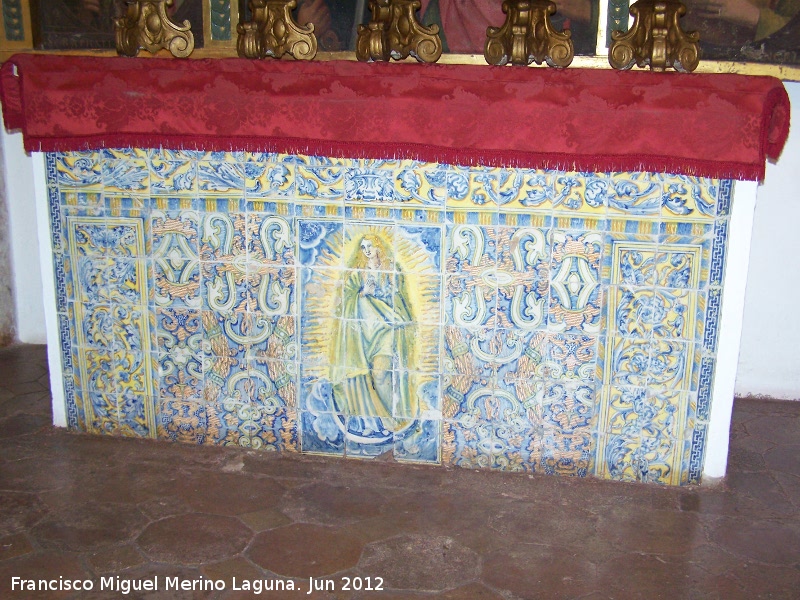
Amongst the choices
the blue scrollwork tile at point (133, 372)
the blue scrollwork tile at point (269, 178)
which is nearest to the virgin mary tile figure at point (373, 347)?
the blue scrollwork tile at point (269, 178)

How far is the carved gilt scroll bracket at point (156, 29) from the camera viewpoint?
3.37 meters

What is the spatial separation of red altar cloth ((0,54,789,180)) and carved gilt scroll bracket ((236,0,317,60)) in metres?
0.12

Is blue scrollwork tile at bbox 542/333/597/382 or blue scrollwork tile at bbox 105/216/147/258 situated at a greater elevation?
blue scrollwork tile at bbox 105/216/147/258

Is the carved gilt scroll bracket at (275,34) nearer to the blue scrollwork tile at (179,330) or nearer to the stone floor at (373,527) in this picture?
the blue scrollwork tile at (179,330)

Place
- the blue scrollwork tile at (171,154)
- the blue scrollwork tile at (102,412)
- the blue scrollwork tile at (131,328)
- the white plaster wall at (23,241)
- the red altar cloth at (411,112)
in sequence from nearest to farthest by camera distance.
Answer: the red altar cloth at (411,112)
the blue scrollwork tile at (171,154)
the blue scrollwork tile at (131,328)
the blue scrollwork tile at (102,412)
the white plaster wall at (23,241)

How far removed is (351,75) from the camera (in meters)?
3.19

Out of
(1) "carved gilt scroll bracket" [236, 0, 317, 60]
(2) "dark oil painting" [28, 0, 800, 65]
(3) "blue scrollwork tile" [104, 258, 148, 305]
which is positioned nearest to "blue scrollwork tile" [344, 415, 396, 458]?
(3) "blue scrollwork tile" [104, 258, 148, 305]

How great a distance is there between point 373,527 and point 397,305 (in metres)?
0.91

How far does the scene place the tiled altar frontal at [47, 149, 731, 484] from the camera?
3.25 meters

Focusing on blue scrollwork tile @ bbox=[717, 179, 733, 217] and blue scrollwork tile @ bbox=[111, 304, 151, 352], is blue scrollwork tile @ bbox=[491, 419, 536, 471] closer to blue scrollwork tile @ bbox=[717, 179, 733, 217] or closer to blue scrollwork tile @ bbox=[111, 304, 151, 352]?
blue scrollwork tile @ bbox=[717, 179, 733, 217]

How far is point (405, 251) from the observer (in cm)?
338

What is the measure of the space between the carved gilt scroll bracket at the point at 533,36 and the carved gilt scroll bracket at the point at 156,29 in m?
1.31

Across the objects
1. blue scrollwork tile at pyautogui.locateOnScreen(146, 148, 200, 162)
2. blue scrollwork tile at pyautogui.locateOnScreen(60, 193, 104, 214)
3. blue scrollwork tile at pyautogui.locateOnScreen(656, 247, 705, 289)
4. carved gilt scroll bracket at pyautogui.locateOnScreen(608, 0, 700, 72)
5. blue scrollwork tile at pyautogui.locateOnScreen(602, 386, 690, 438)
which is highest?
carved gilt scroll bracket at pyautogui.locateOnScreen(608, 0, 700, 72)

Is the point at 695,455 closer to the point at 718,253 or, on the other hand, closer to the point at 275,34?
the point at 718,253
